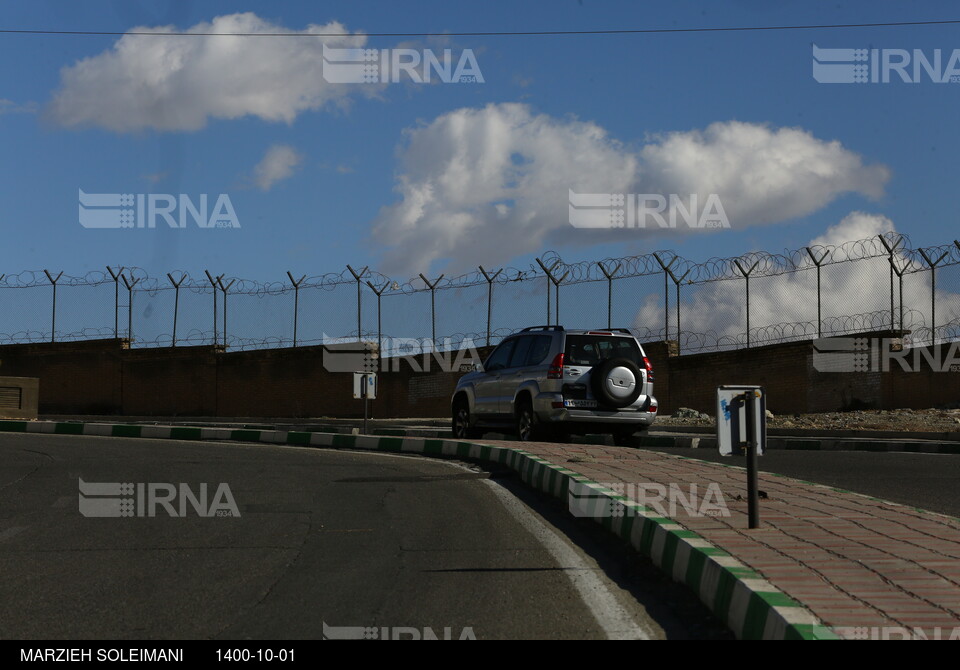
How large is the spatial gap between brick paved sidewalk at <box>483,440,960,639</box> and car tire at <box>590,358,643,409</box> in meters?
5.55

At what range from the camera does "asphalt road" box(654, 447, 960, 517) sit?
33.1ft

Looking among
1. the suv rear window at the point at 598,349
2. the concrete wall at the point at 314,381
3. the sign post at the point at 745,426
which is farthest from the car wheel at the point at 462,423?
the sign post at the point at 745,426

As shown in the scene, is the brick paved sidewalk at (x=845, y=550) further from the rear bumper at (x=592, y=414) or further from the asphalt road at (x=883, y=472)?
the rear bumper at (x=592, y=414)

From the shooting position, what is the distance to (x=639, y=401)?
661 inches

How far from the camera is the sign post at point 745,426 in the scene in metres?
7.16

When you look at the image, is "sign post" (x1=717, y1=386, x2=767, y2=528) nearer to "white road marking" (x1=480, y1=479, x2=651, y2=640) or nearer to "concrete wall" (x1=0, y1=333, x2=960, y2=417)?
"white road marking" (x1=480, y1=479, x2=651, y2=640)

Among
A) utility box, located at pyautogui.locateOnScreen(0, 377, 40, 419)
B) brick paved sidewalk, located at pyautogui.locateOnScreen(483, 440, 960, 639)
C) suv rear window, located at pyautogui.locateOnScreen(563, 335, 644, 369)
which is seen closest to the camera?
brick paved sidewalk, located at pyautogui.locateOnScreen(483, 440, 960, 639)

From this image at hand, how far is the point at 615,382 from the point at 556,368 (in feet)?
3.07

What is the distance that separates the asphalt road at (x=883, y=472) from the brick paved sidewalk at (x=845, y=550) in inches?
31.9

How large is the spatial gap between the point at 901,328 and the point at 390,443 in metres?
13.2

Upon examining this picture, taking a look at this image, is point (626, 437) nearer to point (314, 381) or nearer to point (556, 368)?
point (556, 368)

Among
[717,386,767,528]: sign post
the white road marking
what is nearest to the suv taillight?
the white road marking

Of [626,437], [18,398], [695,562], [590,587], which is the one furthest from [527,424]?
[18,398]
